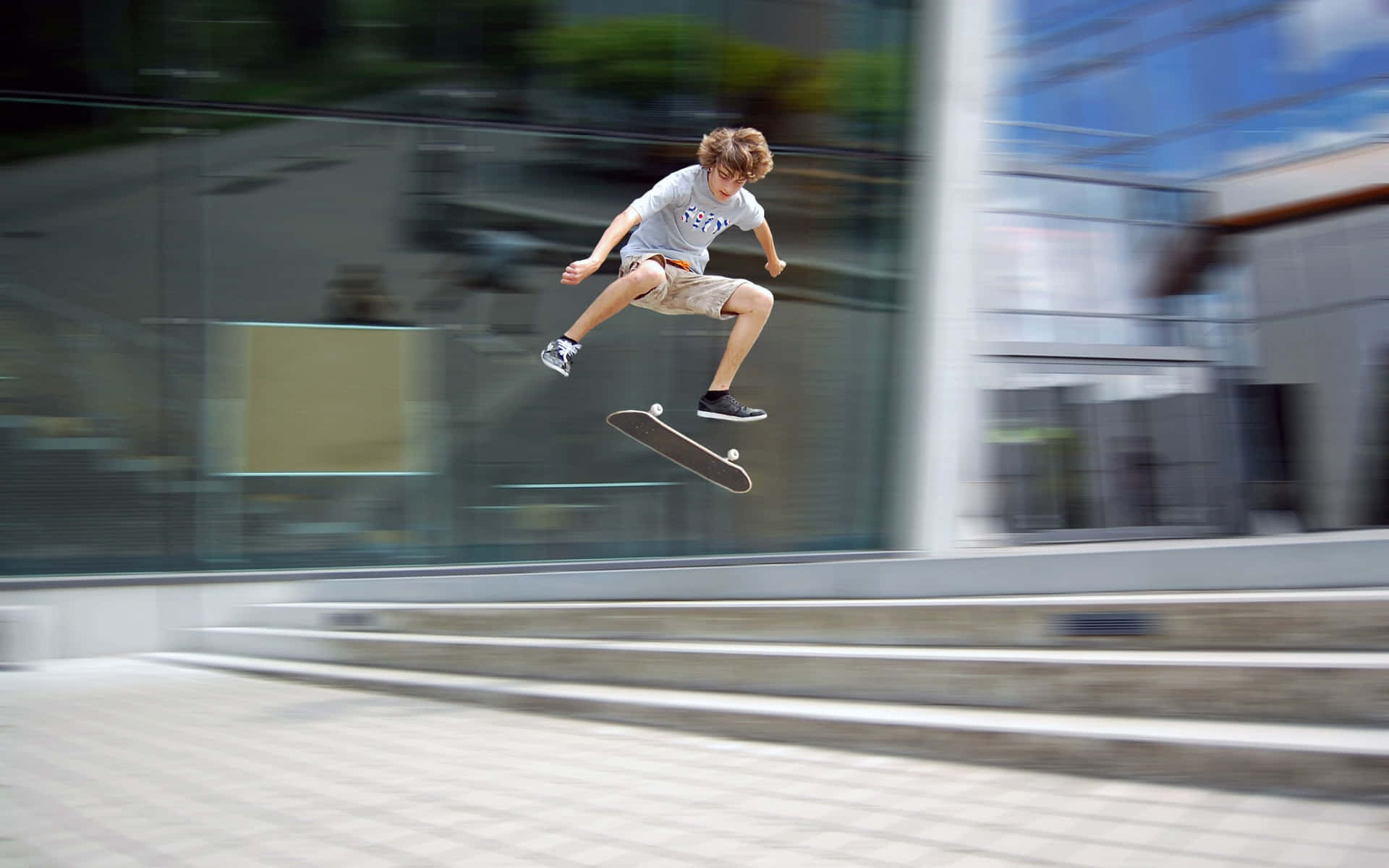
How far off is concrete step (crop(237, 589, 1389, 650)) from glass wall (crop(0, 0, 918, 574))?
2.79m

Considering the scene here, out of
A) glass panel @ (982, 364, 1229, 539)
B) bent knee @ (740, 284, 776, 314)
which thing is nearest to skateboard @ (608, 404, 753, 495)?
bent knee @ (740, 284, 776, 314)

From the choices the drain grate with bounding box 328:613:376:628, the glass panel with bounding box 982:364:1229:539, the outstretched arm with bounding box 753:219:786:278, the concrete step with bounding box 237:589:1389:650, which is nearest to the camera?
the concrete step with bounding box 237:589:1389:650

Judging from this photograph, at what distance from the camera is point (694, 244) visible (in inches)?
216

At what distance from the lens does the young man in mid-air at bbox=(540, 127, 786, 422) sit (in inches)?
202

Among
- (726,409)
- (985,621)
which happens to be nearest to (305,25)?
(726,409)

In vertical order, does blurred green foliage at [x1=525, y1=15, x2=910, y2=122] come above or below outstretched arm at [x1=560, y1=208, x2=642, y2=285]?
above

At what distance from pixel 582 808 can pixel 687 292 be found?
2819 mm

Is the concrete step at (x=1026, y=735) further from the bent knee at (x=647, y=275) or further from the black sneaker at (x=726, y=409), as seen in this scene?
the bent knee at (x=647, y=275)

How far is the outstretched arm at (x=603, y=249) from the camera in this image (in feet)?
15.2

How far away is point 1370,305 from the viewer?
11047 mm

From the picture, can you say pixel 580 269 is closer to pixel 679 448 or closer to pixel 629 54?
pixel 679 448

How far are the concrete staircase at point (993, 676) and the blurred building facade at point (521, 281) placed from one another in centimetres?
327

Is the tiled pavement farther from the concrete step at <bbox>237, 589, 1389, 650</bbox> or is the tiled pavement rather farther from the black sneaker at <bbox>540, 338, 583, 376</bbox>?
the black sneaker at <bbox>540, 338, 583, 376</bbox>

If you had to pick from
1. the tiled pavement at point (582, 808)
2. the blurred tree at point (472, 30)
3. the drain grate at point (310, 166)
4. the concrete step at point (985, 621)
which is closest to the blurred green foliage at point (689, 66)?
the blurred tree at point (472, 30)
